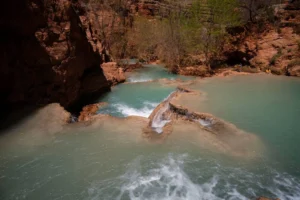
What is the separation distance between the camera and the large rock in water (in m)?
8.47

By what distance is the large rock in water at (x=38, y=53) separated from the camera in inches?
333

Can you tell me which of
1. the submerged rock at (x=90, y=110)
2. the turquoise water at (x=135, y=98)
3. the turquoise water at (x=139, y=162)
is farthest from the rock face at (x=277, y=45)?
the submerged rock at (x=90, y=110)

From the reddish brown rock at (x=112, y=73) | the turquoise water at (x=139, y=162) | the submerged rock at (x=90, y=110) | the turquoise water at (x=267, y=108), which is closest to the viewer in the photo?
the turquoise water at (x=139, y=162)

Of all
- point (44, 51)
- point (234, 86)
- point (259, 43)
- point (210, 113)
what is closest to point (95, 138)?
point (210, 113)

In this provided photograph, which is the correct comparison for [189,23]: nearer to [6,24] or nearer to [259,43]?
[259,43]

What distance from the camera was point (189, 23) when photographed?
→ 19281mm

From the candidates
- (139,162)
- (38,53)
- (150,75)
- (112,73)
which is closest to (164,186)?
(139,162)

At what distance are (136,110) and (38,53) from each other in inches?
187

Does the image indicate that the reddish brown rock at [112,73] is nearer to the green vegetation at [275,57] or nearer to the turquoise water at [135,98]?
the turquoise water at [135,98]

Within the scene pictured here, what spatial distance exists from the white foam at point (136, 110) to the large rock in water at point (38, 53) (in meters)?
2.29

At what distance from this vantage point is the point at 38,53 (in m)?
9.09

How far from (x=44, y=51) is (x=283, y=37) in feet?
49.4

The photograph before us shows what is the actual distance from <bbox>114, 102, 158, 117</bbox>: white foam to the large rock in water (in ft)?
7.50

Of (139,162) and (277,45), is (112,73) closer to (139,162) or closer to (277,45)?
(139,162)
